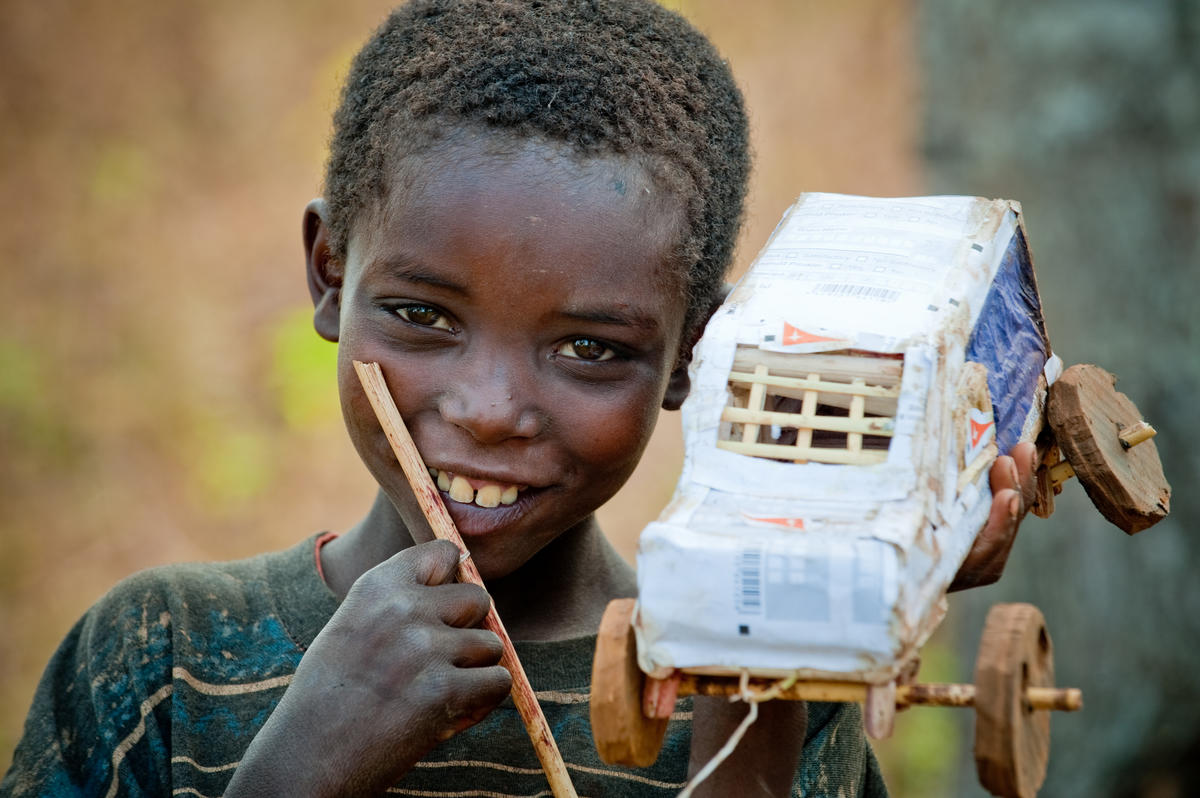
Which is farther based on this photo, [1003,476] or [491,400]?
[491,400]

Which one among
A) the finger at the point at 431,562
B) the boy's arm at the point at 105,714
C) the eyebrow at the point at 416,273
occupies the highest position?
the eyebrow at the point at 416,273

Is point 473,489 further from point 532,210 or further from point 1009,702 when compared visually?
point 1009,702

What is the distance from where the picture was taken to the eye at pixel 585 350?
5.11ft

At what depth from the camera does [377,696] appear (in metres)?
1.37

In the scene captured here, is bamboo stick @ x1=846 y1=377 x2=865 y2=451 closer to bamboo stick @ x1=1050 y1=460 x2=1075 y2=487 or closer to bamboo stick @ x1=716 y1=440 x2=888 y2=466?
bamboo stick @ x1=716 y1=440 x2=888 y2=466

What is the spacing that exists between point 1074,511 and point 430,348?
2.26 metres

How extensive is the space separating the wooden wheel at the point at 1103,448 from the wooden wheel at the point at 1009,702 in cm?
32

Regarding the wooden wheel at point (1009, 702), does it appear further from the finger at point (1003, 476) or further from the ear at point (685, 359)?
the ear at point (685, 359)

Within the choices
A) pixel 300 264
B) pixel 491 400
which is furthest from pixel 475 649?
pixel 300 264

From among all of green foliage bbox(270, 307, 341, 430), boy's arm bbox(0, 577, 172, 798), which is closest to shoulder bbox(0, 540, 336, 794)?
boy's arm bbox(0, 577, 172, 798)

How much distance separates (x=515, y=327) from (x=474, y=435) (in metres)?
0.13

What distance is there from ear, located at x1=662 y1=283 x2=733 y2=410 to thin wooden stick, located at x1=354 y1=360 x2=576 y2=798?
1.19 ft

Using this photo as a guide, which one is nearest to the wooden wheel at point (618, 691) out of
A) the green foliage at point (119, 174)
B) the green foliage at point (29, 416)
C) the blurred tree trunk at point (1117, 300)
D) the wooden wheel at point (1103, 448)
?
the wooden wheel at point (1103, 448)

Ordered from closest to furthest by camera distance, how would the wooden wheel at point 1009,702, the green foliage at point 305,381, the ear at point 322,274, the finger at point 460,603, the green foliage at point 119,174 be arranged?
the wooden wheel at point 1009,702
the finger at point 460,603
the ear at point 322,274
the green foliage at point 305,381
the green foliage at point 119,174
